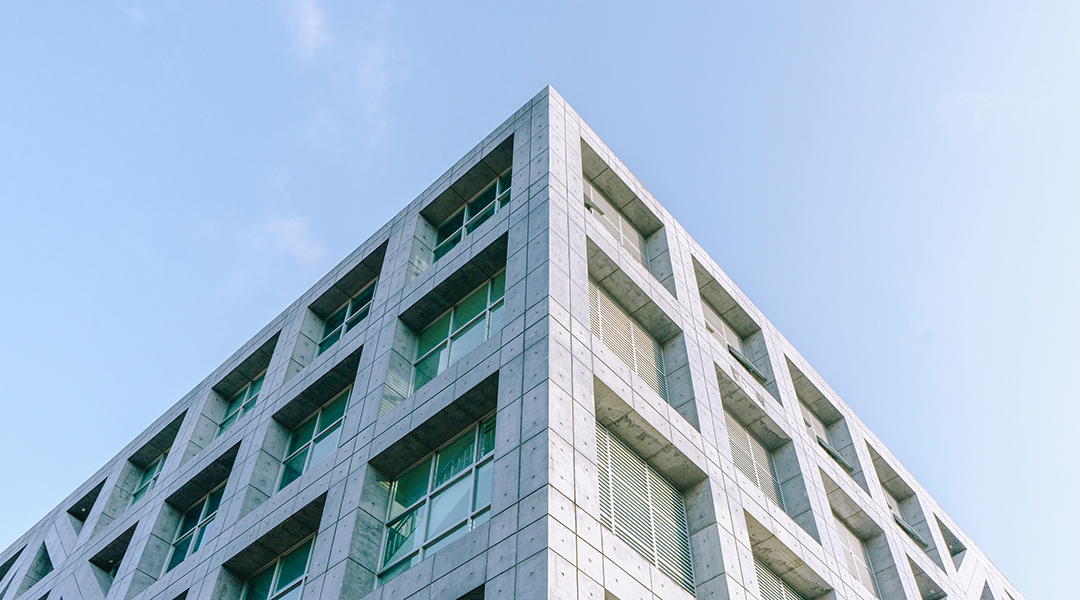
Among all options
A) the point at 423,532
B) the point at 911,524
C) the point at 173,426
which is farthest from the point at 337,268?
the point at 911,524

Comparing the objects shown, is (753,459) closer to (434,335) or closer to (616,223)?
(616,223)

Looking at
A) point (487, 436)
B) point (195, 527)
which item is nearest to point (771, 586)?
point (487, 436)

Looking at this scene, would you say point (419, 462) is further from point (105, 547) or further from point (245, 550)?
point (105, 547)

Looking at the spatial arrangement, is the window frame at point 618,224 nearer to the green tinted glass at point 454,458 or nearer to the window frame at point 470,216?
the window frame at point 470,216

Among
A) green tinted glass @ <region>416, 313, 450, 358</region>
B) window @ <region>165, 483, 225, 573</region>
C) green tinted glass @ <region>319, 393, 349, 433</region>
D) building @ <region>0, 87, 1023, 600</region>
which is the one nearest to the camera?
building @ <region>0, 87, 1023, 600</region>

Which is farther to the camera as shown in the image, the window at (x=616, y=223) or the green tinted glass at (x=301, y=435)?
the window at (x=616, y=223)

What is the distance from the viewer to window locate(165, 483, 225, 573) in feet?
81.5

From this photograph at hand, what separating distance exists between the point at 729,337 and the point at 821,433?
6.38 metres

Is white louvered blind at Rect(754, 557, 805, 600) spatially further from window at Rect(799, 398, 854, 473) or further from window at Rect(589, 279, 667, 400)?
window at Rect(799, 398, 854, 473)

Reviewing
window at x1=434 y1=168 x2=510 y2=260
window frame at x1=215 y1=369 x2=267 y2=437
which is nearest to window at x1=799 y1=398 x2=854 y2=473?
window at x1=434 y1=168 x2=510 y2=260

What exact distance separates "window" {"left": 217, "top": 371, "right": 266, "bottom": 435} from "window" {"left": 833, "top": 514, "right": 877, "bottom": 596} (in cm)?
1938

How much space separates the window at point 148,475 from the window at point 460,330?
15454 mm

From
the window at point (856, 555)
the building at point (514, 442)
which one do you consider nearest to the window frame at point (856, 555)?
the window at point (856, 555)

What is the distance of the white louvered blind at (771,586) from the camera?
20.4 m
